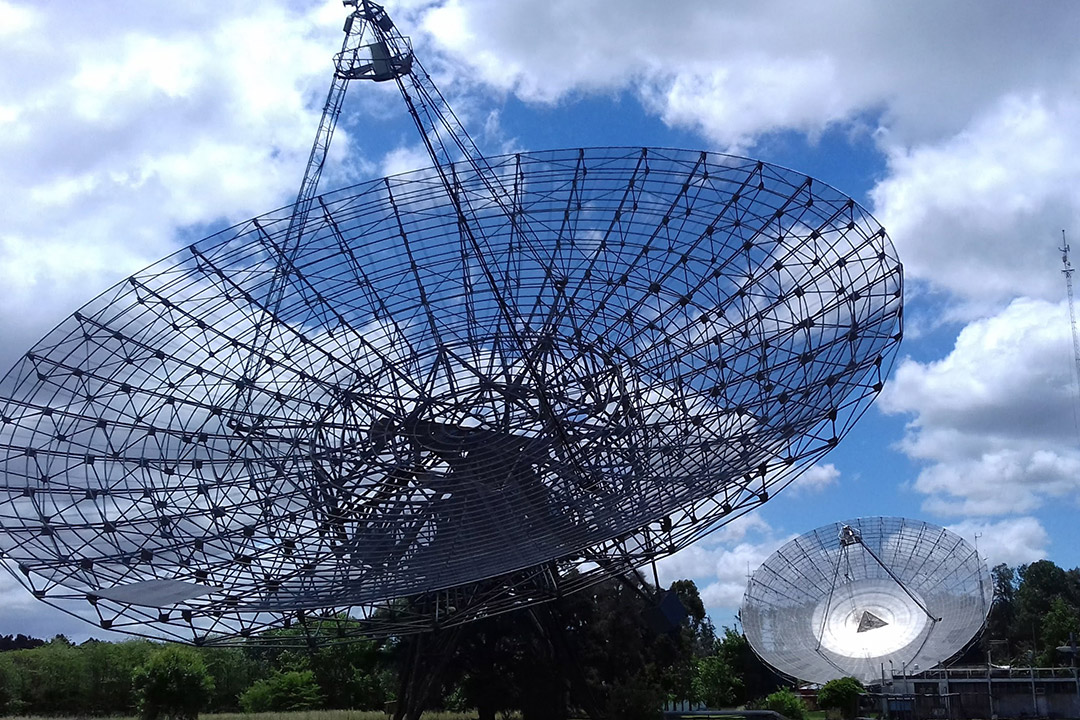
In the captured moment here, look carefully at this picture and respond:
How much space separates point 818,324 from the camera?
1219 inches

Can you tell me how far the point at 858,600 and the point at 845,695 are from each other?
530 cm

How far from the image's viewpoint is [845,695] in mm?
64562

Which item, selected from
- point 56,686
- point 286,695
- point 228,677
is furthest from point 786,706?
point 56,686

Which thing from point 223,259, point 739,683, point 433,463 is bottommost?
point 739,683

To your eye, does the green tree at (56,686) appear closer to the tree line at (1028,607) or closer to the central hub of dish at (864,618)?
the central hub of dish at (864,618)

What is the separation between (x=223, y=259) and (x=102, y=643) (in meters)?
64.1

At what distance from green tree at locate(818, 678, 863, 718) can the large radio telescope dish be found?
483 millimetres

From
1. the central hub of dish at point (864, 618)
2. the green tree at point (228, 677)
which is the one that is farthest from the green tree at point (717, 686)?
the green tree at point (228, 677)

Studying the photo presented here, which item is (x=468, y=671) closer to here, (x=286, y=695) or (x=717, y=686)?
(x=286, y=695)

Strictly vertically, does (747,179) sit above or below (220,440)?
above

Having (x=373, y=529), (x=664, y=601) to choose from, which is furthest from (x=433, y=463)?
(x=664, y=601)

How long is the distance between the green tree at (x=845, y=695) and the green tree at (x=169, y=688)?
34.1m

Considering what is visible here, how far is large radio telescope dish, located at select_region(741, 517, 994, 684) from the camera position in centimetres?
6297

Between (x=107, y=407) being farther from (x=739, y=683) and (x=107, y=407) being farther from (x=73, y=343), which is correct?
(x=739, y=683)
